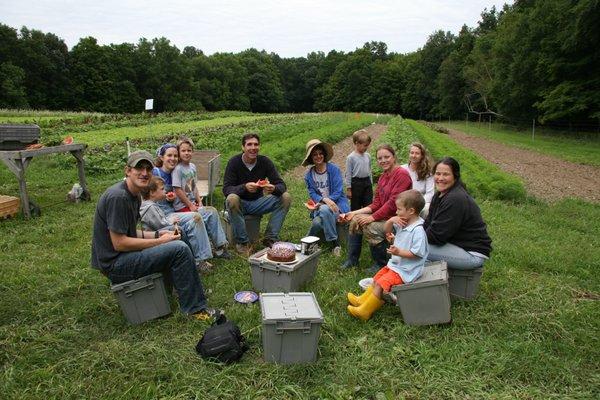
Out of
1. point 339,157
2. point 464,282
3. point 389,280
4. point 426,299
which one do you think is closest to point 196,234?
point 389,280

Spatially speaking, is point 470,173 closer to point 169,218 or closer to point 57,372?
point 169,218

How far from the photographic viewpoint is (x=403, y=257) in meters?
4.07

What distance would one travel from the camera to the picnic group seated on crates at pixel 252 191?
5.88m

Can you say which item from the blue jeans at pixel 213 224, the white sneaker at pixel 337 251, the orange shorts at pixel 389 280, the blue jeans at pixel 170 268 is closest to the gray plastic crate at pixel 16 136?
the blue jeans at pixel 213 224

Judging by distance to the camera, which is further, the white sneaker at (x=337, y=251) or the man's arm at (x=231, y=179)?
the man's arm at (x=231, y=179)

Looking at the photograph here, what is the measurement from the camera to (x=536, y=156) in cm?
1934

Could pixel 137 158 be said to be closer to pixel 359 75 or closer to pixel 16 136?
pixel 16 136

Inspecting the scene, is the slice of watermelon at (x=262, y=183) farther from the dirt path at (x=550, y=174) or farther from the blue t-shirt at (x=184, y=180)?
the dirt path at (x=550, y=174)

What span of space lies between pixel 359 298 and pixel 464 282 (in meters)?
1.11

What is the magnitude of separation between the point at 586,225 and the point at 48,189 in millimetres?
10890

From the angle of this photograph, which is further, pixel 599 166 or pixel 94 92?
pixel 94 92

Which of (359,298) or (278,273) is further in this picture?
(278,273)

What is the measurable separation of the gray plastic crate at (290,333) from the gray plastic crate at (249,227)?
104 inches

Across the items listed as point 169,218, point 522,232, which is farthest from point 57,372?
point 522,232
